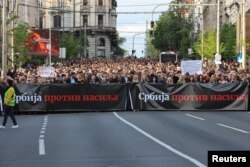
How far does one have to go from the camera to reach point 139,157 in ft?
44.6

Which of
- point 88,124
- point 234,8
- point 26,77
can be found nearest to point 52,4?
point 234,8

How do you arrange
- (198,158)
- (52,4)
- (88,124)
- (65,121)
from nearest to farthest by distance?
1. (198,158)
2. (88,124)
3. (65,121)
4. (52,4)

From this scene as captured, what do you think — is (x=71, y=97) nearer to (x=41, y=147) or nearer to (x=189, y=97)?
(x=189, y=97)

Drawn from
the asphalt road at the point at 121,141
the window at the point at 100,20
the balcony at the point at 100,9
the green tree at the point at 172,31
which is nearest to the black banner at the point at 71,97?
the asphalt road at the point at 121,141

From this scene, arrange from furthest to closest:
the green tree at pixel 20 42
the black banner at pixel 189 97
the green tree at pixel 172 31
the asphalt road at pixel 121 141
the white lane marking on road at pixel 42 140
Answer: the green tree at pixel 172 31 < the green tree at pixel 20 42 < the black banner at pixel 189 97 < the white lane marking on road at pixel 42 140 < the asphalt road at pixel 121 141

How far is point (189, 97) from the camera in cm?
3153

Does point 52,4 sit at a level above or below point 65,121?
above

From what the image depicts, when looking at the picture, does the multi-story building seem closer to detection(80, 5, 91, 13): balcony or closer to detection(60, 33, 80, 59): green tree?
detection(80, 5, 91, 13): balcony

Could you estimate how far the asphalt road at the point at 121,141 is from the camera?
13234 mm

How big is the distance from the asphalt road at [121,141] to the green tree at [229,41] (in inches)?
1645

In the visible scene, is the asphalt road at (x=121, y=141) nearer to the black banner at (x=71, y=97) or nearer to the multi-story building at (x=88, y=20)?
the black banner at (x=71, y=97)

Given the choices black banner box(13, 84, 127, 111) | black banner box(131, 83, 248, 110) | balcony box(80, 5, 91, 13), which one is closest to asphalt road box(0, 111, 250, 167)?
black banner box(13, 84, 127, 111)

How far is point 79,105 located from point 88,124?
320 inches

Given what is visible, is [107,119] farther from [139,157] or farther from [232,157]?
[232,157]
